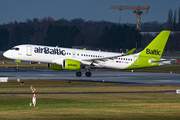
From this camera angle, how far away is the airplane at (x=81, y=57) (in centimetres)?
5378

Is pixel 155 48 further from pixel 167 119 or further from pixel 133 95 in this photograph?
pixel 167 119

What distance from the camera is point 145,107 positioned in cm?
2675

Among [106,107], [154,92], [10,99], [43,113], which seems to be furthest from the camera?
[154,92]

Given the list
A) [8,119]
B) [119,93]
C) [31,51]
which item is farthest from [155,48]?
[8,119]

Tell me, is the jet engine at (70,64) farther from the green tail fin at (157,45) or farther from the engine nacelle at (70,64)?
the green tail fin at (157,45)

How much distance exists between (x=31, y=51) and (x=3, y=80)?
845 cm

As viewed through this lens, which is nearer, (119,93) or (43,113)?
(43,113)

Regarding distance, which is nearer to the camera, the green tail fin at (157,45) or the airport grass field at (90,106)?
the airport grass field at (90,106)

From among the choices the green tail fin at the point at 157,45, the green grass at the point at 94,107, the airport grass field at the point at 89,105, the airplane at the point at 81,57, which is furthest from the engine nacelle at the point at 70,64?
the green grass at the point at 94,107

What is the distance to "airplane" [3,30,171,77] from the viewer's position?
53.8 meters

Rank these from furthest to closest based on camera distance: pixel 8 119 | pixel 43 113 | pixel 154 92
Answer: pixel 154 92 < pixel 43 113 < pixel 8 119

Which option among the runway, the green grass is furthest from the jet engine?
the green grass

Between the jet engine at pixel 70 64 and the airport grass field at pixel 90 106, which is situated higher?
the jet engine at pixel 70 64

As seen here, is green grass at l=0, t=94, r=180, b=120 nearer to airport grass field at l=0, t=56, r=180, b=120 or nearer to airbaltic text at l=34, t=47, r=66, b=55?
airport grass field at l=0, t=56, r=180, b=120
